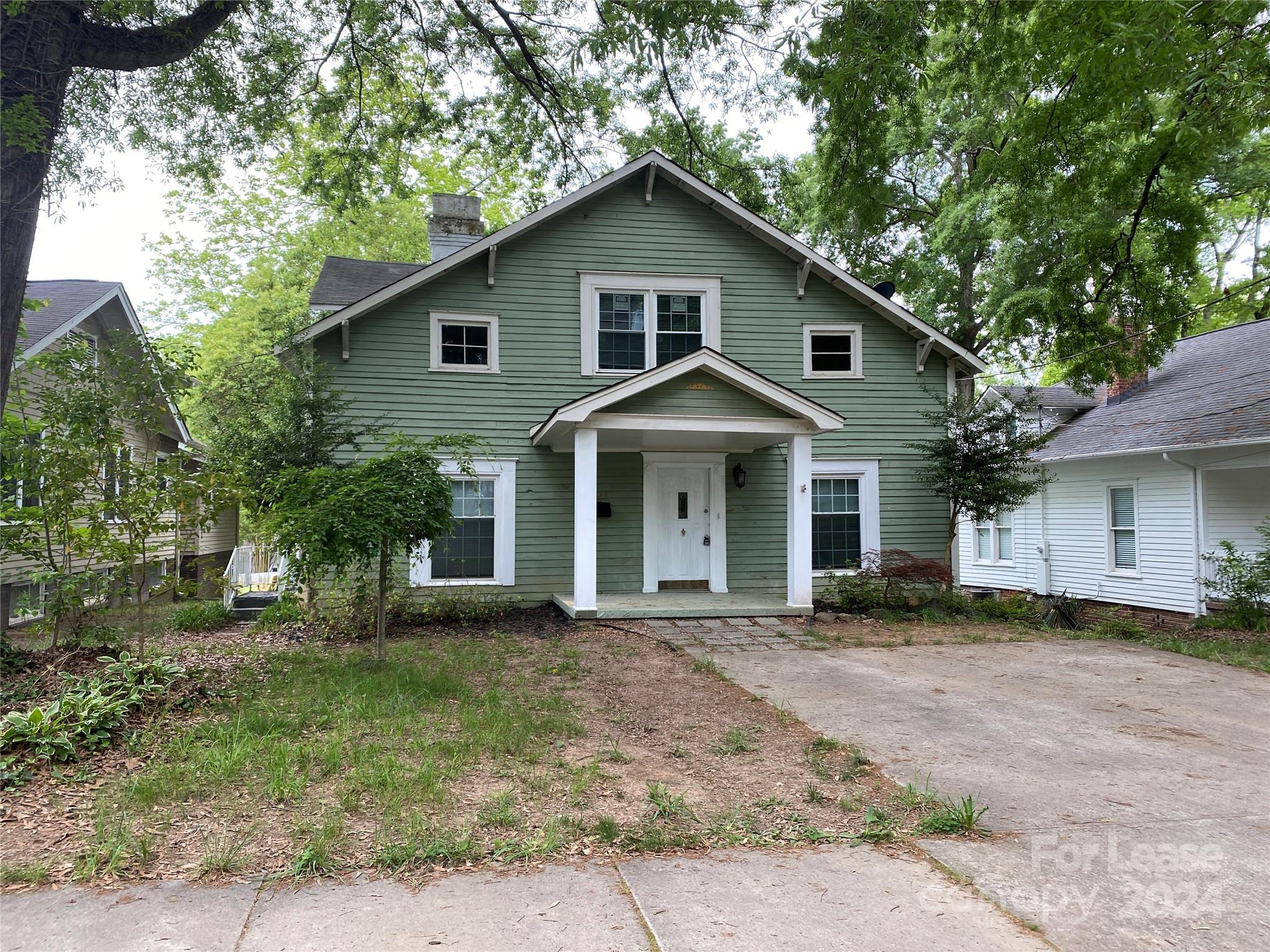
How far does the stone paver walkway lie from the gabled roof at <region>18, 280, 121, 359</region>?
9.95 meters

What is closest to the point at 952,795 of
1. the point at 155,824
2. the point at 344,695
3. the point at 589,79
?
the point at 155,824

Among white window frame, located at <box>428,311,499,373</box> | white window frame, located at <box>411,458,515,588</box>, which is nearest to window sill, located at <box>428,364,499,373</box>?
white window frame, located at <box>428,311,499,373</box>

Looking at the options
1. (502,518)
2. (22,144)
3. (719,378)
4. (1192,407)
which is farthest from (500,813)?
(1192,407)

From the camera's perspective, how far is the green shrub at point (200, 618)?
10.5 meters

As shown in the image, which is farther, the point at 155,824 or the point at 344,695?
the point at 344,695

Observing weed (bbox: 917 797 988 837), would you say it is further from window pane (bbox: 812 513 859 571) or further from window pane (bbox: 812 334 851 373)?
window pane (bbox: 812 334 851 373)

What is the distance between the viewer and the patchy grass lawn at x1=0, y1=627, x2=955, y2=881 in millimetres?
3352

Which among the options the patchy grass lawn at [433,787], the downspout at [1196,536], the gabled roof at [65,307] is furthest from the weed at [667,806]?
the downspout at [1196,536]

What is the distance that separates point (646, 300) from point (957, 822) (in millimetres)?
9895

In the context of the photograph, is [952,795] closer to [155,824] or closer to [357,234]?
[155,824]

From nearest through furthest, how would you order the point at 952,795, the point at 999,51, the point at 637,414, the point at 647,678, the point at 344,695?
1. the point at 952,795
2. the point at 344,695
3. the point at 647,678
4. the point at 999,51
5. the point at 637,414

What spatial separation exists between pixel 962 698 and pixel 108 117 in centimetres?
1056

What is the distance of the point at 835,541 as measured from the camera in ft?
41.4

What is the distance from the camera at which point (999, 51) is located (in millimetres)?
9375
